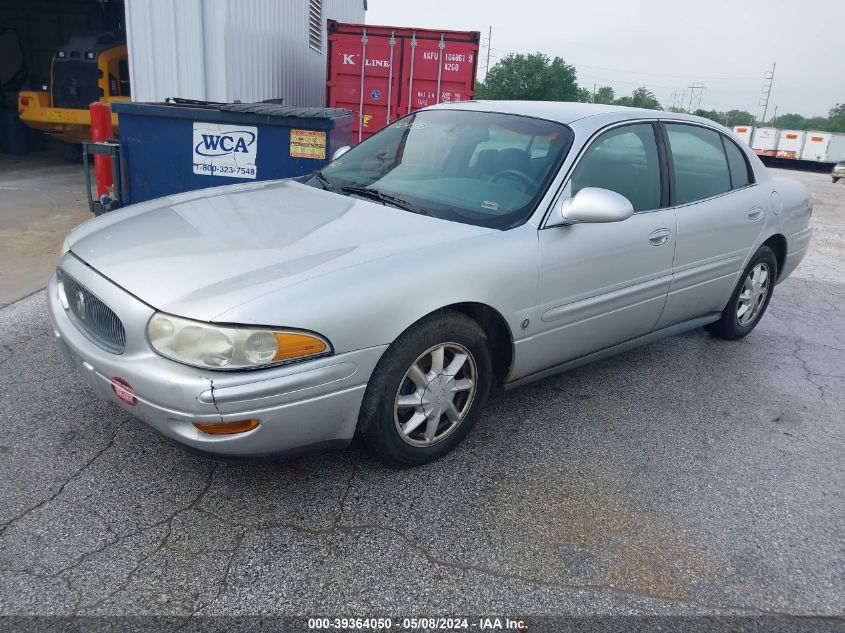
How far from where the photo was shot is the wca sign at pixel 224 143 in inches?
213

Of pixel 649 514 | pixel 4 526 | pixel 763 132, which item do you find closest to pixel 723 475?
pixel 649 514

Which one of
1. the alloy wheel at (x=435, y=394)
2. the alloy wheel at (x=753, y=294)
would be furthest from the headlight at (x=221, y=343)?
the alloy wheel at (x=753, y=294)

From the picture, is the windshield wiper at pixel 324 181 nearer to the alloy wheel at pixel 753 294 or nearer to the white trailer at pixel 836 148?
the alloy wheel at pixel 753 294

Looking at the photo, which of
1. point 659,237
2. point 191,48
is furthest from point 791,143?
point 659,237

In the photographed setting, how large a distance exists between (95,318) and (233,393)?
Answer: 80 cm

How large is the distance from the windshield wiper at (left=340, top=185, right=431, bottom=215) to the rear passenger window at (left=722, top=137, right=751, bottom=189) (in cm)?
236

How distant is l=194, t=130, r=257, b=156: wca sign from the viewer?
541cm

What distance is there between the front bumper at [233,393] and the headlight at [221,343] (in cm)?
3

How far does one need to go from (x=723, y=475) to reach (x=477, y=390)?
1220 mm

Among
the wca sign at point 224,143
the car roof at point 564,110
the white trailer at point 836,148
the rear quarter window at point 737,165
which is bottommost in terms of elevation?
the white trailer at point 836,148

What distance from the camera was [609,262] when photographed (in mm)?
3492

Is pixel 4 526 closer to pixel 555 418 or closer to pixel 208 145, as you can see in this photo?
pixel 555 418

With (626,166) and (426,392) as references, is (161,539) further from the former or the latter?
(626,166)

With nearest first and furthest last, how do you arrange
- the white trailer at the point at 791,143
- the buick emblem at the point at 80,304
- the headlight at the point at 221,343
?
the headlight at the point at 221,343
the buick emblem at the point at 80,304
the white trailer at the point at 791,143
